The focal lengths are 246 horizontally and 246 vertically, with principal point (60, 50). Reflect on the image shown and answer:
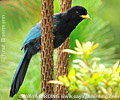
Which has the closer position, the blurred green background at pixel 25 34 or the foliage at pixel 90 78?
the foliage at pixel 90 78

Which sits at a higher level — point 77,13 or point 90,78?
point 77,13

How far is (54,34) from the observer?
1.02 metres

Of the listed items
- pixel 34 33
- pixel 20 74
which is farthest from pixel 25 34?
pixel 20 74

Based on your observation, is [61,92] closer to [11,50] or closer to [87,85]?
[11,50]

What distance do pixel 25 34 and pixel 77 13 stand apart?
241 mm

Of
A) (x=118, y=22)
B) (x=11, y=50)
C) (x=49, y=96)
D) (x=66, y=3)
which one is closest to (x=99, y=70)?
(x=49, y=96)

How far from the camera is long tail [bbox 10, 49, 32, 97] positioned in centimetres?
93

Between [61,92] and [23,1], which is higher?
[23,1]

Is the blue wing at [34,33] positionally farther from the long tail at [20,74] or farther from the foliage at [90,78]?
the foliage at [90,78]

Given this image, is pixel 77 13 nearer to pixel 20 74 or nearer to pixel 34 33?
pixel 34 33

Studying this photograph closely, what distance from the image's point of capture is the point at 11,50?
1058 millimetres

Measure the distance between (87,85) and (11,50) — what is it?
0.65 m

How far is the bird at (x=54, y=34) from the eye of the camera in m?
0.95

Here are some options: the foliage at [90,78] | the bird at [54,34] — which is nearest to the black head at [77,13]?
the bird at [54,34]
